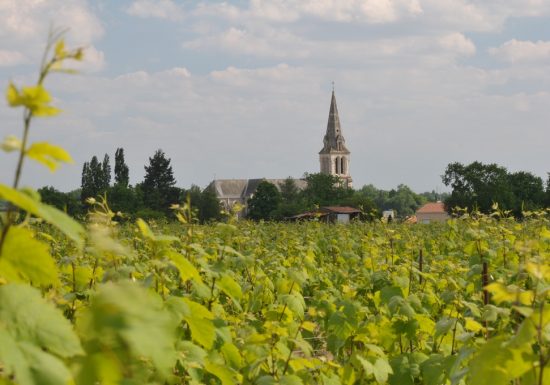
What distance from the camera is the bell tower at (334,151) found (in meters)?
149

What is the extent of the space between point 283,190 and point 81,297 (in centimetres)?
10680

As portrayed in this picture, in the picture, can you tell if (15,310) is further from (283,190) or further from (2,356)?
(283,190)

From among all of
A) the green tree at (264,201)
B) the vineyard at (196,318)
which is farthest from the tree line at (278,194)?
the vineyard at (196,318)

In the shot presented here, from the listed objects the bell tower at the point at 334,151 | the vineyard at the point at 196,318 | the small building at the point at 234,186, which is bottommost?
the vineyard at the point at 196,318

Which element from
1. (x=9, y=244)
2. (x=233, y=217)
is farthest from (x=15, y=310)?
(x=233, y=217)

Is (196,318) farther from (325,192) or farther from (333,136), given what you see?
(333,136)

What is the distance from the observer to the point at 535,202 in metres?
78.3

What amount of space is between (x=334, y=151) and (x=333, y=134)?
3.26 metres

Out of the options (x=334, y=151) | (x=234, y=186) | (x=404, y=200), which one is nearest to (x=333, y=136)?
(x=334, y=151)

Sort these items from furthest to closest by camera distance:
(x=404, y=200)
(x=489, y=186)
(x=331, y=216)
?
1. (x=404, y=200)
2. (x=489, y=186)
3. (x=331, y=216)

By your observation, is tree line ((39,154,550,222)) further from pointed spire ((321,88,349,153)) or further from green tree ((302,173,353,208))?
pointed spire ((321,88,349,153))

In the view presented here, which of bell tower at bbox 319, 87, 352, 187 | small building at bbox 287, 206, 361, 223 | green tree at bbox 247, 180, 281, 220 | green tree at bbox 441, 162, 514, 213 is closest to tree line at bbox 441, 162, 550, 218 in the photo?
green tree at bbox 441, 162, 514, 213

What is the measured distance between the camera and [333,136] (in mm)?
149375

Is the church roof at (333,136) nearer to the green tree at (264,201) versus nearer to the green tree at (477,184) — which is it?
the green tree at (264,201)
